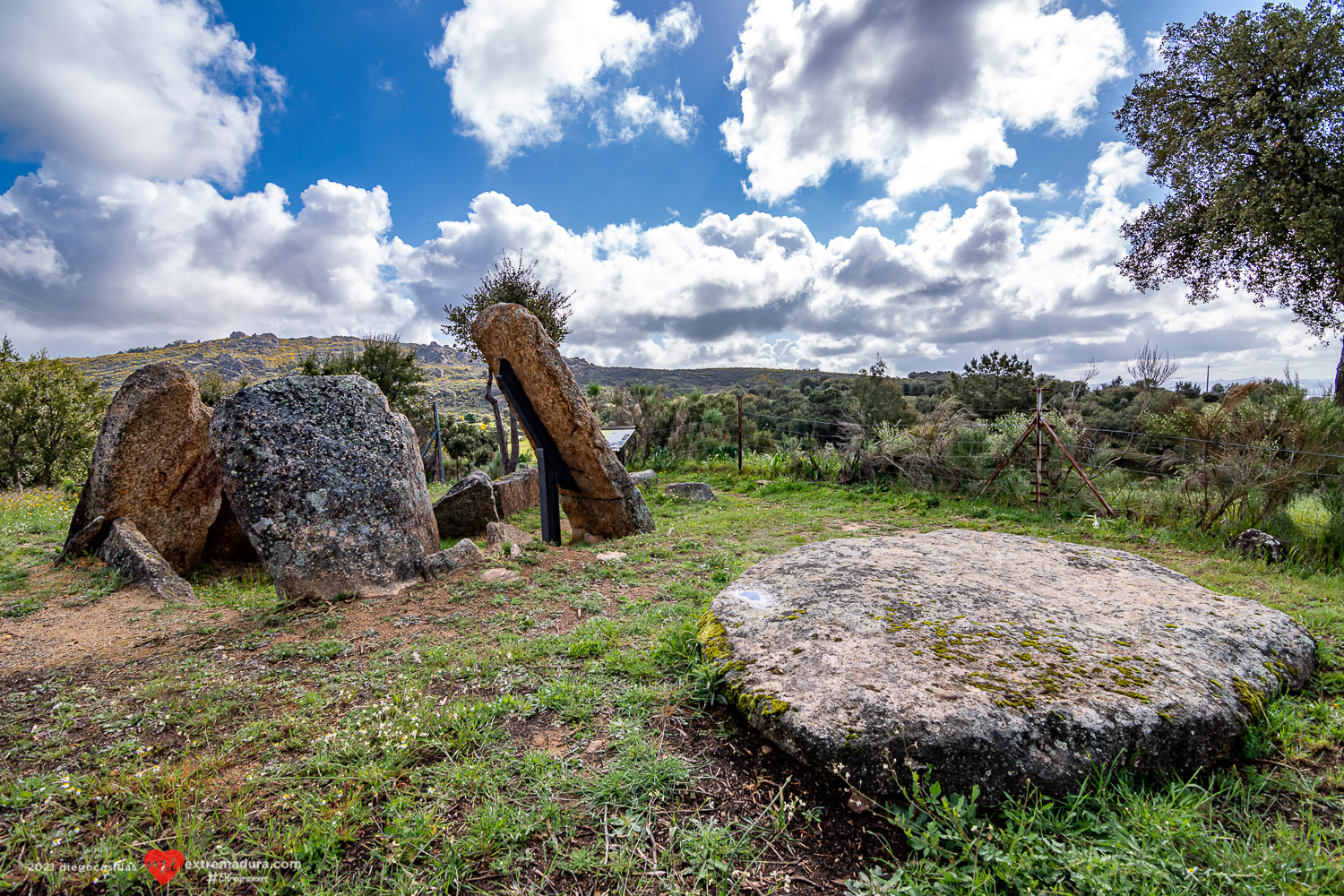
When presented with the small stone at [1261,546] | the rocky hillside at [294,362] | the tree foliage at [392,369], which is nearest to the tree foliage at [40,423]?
the tree foliage at [392,369]

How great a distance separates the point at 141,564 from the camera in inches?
203

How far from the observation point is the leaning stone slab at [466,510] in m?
7.70

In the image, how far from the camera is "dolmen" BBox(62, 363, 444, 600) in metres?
4.78

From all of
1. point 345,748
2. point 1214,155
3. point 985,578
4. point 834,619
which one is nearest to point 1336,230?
point 1214,155

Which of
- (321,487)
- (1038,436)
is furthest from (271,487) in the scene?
(1038,436)

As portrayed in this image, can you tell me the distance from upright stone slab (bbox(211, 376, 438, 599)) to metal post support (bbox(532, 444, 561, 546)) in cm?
177

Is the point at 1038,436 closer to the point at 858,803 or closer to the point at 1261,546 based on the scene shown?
the point at 1261,546

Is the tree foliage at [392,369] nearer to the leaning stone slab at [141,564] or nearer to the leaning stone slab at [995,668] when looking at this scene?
the leaning stone slab at [141,564]

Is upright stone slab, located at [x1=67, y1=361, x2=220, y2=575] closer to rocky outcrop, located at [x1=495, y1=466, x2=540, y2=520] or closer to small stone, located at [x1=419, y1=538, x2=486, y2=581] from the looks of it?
small stone, located at [x1=419, y1=538, x2=486, y2=581]

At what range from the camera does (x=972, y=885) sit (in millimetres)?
1619

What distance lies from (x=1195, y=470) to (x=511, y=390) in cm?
974

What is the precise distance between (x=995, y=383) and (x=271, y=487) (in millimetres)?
31214

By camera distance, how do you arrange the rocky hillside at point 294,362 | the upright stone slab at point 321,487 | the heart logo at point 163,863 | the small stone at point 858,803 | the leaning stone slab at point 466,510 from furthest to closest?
1. the rocky hillside at point 294,362
2. the leaning stone slab at point 466,510
3. the upright stone slab at point 321,487
4. the small stone at point 858,803
5. the heart logo at point 163,863

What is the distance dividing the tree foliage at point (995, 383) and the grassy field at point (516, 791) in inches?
987
